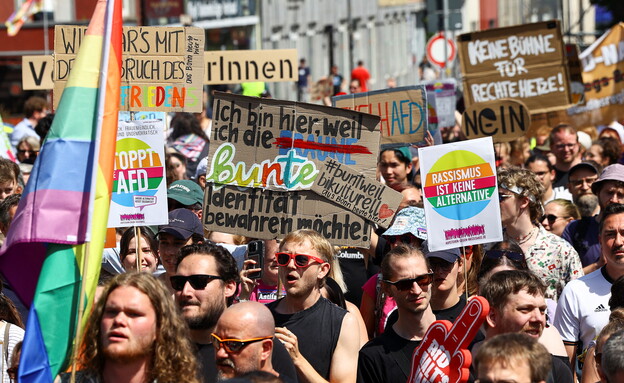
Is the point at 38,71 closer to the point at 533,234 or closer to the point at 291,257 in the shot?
the point at 533,234

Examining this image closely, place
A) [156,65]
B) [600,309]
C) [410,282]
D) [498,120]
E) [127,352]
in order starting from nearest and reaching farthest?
[127,352]
[410,282]
[600,309]
[156,65]
[498,120]

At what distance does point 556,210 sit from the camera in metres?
9.59

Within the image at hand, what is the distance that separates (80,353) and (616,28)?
1136 cm

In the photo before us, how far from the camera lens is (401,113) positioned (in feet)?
32.5

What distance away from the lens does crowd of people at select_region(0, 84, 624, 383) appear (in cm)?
481

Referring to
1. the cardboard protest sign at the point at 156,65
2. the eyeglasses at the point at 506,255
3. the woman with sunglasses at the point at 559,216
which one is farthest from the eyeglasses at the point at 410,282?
the woman with sunglasses at the point at 559,216

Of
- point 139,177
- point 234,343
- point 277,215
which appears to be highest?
point 139,177

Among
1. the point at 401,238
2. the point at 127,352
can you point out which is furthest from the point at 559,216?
the point at 127,352

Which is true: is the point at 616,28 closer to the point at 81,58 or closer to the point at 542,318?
the point at 542,318

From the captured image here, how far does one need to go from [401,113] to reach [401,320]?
395 cm

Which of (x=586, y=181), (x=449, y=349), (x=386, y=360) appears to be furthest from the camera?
(x=586, y=181)

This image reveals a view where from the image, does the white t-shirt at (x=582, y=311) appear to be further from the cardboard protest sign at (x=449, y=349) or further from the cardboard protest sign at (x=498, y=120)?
the cardboard protest sign at (x=498, y=120)

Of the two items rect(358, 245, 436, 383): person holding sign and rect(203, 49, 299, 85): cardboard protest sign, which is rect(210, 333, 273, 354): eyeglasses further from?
rect(203, 49, 299, 85): cardboard protest sign

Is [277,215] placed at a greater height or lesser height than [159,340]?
greater
